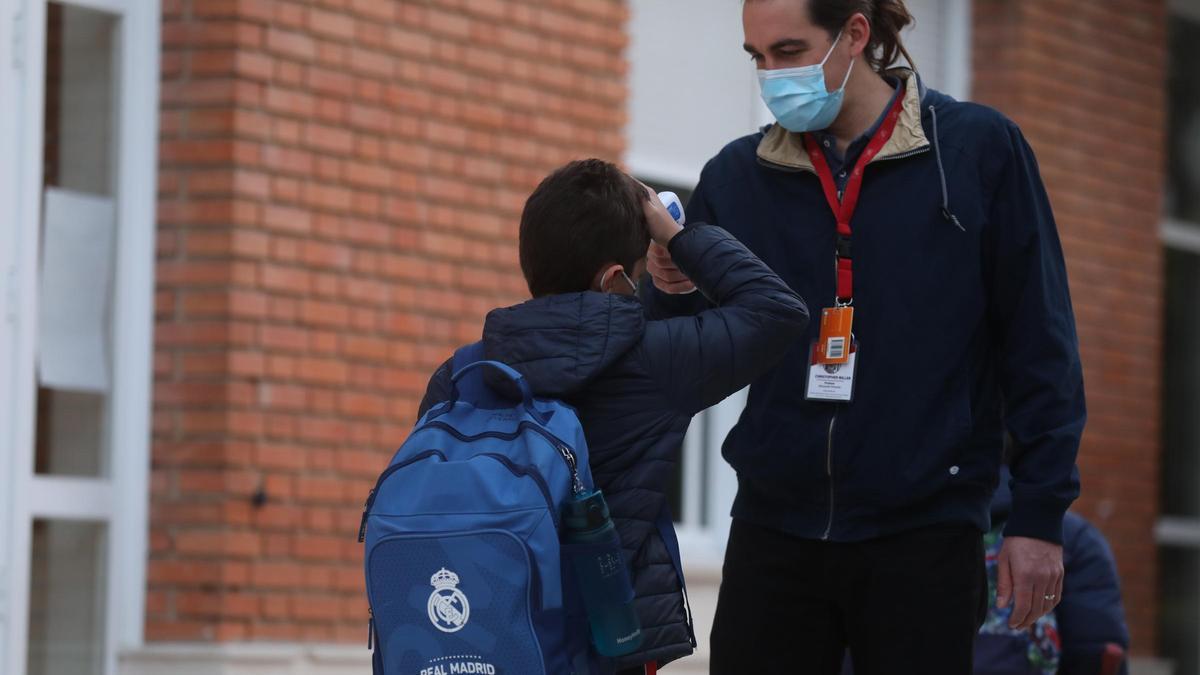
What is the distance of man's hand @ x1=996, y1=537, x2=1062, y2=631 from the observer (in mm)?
3545

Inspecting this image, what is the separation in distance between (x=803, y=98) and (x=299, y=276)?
3.28 m

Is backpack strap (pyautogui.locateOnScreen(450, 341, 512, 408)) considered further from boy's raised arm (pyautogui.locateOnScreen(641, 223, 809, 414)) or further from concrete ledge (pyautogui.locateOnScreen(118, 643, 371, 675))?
concrete ledge (pyautogui.locateOnScreen(118, 643, 371, 675))

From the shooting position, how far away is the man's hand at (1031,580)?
3.54 m

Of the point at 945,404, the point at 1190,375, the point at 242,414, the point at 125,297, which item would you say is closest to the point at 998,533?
the point at 945,404

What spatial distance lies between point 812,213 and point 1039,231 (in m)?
0.41

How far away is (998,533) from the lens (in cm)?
499

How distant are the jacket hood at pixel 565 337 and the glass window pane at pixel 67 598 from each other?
361 cm

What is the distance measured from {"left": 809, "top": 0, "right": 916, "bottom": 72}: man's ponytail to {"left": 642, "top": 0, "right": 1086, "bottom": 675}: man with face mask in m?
0.03

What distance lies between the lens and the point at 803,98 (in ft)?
12.2

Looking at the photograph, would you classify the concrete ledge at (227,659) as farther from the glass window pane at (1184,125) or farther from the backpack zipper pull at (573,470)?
the glass window pane at (1184,125)

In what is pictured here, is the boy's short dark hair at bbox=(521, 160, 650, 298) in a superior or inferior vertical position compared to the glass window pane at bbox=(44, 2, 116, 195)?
inferior

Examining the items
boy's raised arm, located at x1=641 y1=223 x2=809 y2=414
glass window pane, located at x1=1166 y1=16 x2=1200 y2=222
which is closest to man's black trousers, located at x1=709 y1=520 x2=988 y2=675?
boy's raised arm, located at x1=641 y1=223 x2=809 y2=414

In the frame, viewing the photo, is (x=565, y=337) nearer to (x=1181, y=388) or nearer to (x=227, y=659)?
(x=227, y=659)

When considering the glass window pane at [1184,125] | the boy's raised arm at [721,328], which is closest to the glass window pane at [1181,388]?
the glass window pane at [1184,125]
